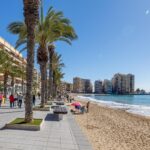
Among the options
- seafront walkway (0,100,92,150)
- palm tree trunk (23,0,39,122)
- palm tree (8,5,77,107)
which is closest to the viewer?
seafront walkway (0,100,92,150)

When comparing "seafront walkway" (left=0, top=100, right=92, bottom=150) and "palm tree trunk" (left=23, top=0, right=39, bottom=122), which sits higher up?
"palm tree trunk" (left=23, top=0, right=39, bottom=122)

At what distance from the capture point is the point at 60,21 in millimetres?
26359

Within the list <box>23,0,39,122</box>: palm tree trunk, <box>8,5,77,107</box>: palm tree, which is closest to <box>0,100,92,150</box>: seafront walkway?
<box>23,0,39,122</box>: palm tree trunk

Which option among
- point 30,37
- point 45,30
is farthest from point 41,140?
point 45,30

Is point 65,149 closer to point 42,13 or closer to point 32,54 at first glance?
point 32,54

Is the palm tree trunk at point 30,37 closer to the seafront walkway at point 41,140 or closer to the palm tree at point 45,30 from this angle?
the seafront walkway at point 41,140

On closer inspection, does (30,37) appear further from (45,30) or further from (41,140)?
(45,30)

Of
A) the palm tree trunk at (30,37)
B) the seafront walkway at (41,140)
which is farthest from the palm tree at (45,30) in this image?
the seafront walkway at (41,140)

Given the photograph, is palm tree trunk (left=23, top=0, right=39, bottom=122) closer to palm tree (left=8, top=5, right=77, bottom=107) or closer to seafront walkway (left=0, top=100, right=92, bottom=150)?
seafront walkway (left=0, top=100, right=92, bottom=150)

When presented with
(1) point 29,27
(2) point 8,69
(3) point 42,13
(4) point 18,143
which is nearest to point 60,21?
(3) point 42,13

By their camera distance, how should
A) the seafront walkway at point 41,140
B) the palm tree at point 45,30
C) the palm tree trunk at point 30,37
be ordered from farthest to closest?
the palm tree at point 45,30
the palm tree trunk at point 30,37
the seafront walkway at point 41,140

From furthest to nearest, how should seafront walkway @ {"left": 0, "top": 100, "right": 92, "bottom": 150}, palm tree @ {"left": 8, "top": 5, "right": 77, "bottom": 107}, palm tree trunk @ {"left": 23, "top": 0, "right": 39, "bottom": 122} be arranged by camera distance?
1. palm tree @ {"left": 8, "top": 5, "right": 77, "bottom": 107}
2. palm tree trunk @ {"left": 23, "top": 0, "right": 39, "bottom": 122}
3. seafront walkway @ {"left": 0, "top": 100, "right": 92, "bottom": 150}

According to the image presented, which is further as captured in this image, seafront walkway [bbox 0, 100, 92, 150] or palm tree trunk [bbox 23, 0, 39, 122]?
palm tree trunk [bbox 23, 0, 39, 122]

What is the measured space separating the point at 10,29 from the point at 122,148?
17.1m
